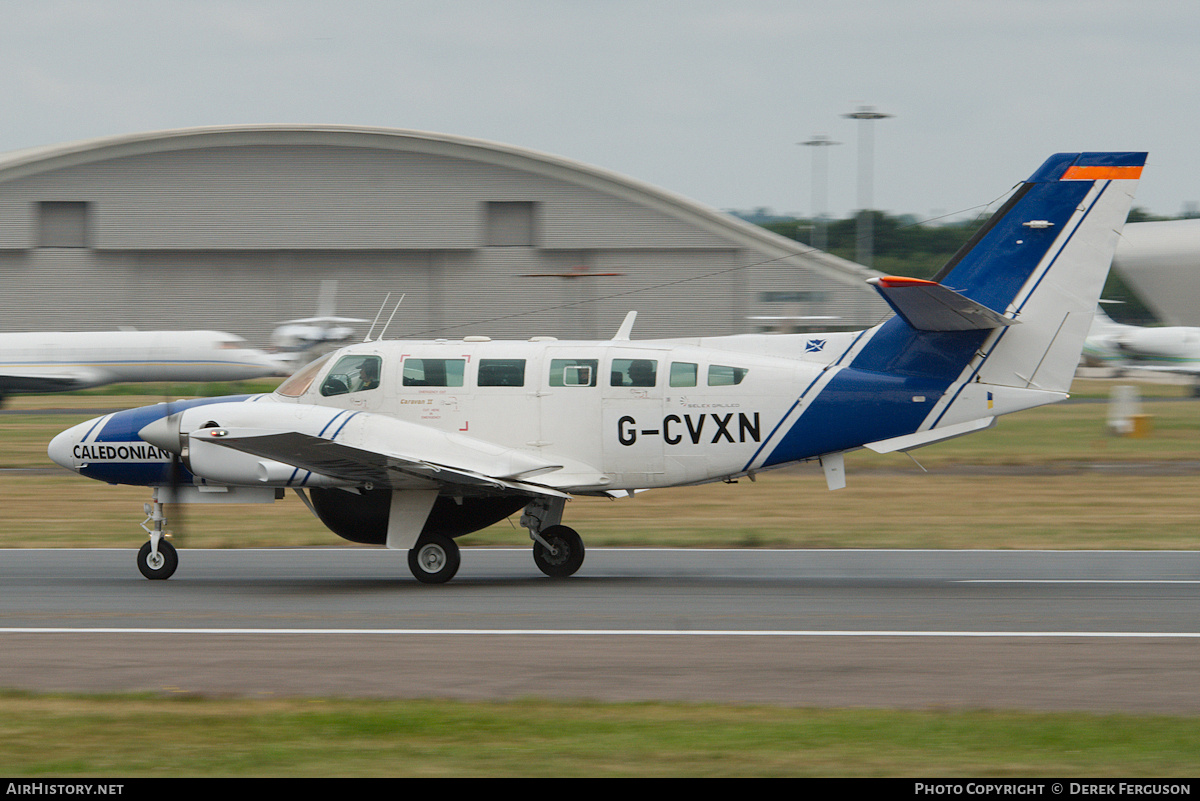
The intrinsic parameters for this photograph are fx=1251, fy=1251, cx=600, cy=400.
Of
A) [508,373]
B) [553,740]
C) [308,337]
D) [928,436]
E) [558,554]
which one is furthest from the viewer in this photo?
[308,337]

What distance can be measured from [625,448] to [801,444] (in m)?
1.90

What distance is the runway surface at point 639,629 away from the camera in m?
8.96

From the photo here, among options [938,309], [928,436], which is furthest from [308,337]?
[938,309]

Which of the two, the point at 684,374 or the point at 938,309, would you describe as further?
the point at 684,374

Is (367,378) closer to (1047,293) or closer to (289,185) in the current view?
(1047,293)

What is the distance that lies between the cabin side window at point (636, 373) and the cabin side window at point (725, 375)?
1.96 ft

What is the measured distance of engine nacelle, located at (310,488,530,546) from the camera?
13750 mm

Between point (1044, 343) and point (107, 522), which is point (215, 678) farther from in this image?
point (107, 522)

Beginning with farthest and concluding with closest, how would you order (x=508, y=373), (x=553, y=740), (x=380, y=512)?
(x=508, y=373) → (x=380, y=512) → (x=553, y=740)

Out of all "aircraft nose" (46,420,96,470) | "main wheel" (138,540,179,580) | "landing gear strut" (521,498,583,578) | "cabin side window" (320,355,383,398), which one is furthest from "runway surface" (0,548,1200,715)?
"cabin side window" (320,355,383,398)

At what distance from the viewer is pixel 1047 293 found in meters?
13.3

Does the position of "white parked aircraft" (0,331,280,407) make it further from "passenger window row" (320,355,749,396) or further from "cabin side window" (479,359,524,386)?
"cabin side window" (479,359,524,386)

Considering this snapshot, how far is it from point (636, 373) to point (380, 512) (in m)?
3.20
